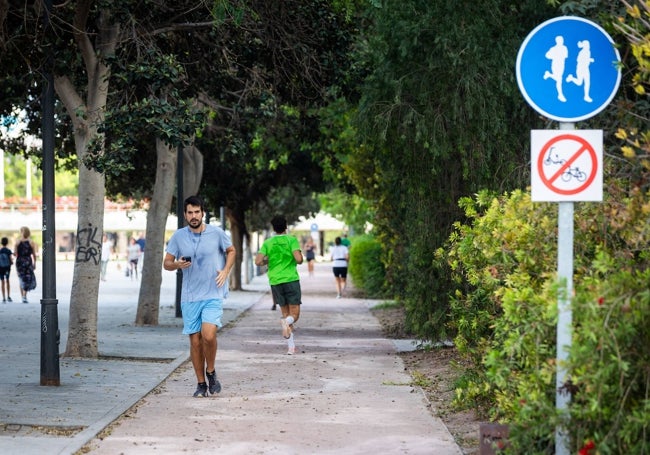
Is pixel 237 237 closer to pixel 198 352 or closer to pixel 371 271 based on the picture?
pixel 371 271

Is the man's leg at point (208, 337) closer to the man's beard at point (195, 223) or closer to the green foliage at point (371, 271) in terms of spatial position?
the man's beard at point (195, 223)

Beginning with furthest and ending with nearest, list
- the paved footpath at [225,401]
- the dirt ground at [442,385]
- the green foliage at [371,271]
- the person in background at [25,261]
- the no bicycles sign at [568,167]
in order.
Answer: the green foliage at [371,271]
the person in background at [25,261]
the dirt ground at [442,385]
the paved footpath at [225,401]
the no bicycles sign at [568,167]

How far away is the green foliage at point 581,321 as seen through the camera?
580cm

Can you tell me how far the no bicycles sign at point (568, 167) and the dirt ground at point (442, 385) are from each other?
7.37 feet

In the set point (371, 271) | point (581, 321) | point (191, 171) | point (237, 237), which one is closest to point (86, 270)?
point (581, 321)

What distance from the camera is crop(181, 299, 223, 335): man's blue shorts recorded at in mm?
10992

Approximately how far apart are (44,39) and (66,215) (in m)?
75.2

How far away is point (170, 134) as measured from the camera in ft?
42.0

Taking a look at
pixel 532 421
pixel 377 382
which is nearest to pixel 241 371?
pixel 377 382

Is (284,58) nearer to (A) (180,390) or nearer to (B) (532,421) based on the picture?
(A) (180,390)

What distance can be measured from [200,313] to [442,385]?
280 centimetres

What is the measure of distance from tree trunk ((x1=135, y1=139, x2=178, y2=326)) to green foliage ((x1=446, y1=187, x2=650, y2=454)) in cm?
1266

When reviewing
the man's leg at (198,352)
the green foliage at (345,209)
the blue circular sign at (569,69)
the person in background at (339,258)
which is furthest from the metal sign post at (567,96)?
the green foliage at (345,209)

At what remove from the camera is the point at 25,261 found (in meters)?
28.1
